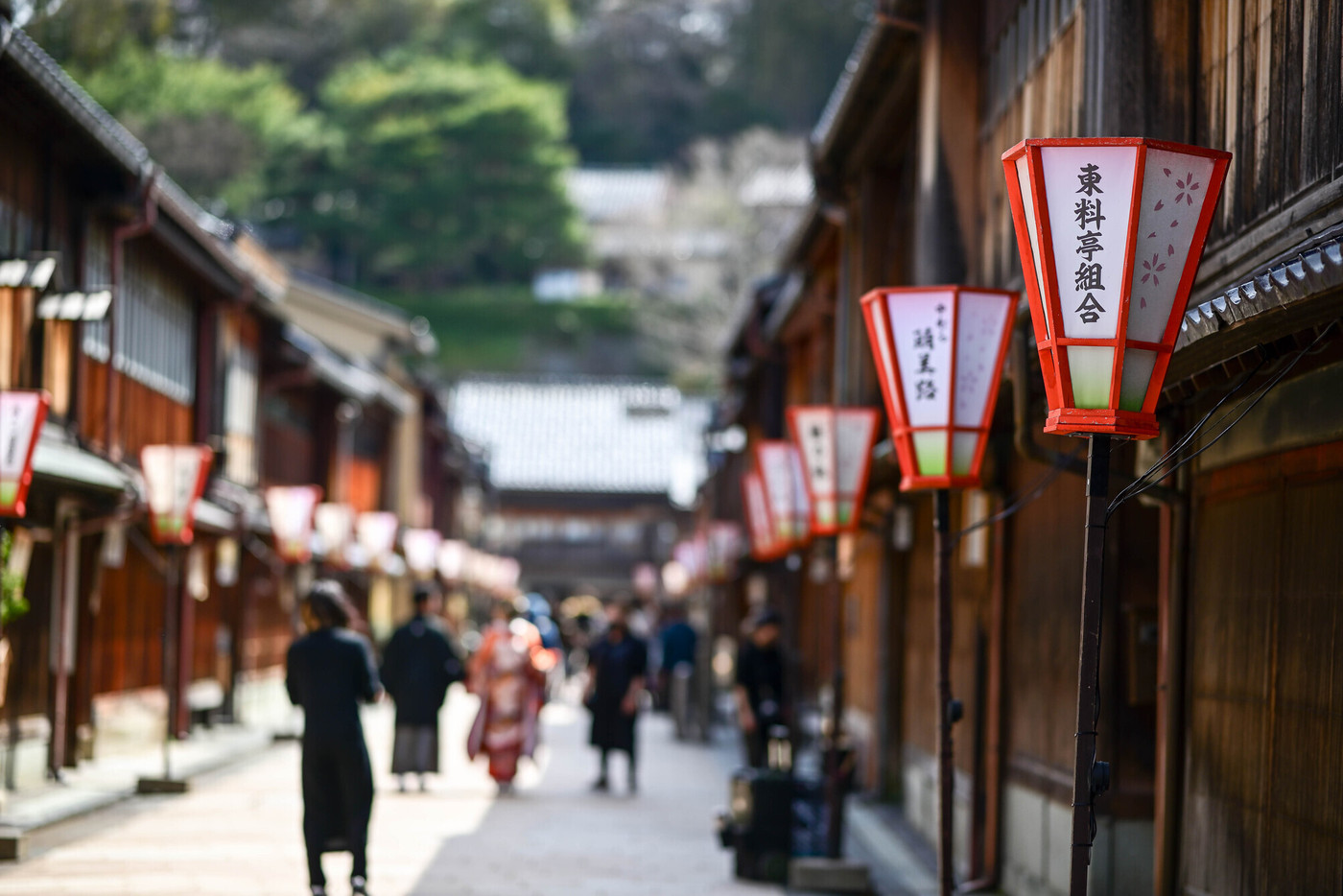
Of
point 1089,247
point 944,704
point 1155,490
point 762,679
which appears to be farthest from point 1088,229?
point 762,679

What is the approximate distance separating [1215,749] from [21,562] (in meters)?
11.2

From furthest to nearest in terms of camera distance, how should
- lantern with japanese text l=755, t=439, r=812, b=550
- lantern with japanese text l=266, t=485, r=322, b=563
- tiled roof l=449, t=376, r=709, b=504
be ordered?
tiled roof l=449, t=376, r=709, b=504
lantern with japanese text l=266, t=485, r=322, b=563
lantern with japanese text l=755, t=439, r=812, b=550

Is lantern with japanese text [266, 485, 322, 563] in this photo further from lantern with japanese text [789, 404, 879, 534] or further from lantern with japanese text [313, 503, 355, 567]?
lantern with japanese text [789, 404, 879, 534]

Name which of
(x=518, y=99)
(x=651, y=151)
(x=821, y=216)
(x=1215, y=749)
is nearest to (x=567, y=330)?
(x=518, y=99)

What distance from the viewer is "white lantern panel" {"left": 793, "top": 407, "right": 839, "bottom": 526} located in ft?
42.5

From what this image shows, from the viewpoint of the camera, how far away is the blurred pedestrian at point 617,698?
18.5 metres

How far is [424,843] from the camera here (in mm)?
13773

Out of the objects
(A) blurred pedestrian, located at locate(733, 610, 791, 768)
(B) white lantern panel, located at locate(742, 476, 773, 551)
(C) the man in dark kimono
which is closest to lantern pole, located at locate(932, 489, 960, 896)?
(A) blurred pedestrian, located at locate(733, 610, 791, 768)

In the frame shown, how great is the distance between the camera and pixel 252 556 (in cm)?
2636

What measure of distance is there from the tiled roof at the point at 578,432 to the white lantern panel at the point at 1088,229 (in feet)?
167

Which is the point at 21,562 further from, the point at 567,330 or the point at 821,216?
the point at 567,330

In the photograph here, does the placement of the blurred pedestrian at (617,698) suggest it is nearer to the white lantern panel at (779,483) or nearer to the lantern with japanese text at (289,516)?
the white lantern panel at (779,483)

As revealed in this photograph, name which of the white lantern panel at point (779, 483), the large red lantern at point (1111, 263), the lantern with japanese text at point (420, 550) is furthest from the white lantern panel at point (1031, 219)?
the lantern with japanese text at point (420, 550)

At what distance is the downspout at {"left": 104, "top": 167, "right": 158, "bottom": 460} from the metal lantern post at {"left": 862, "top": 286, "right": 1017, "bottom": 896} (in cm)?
1109
